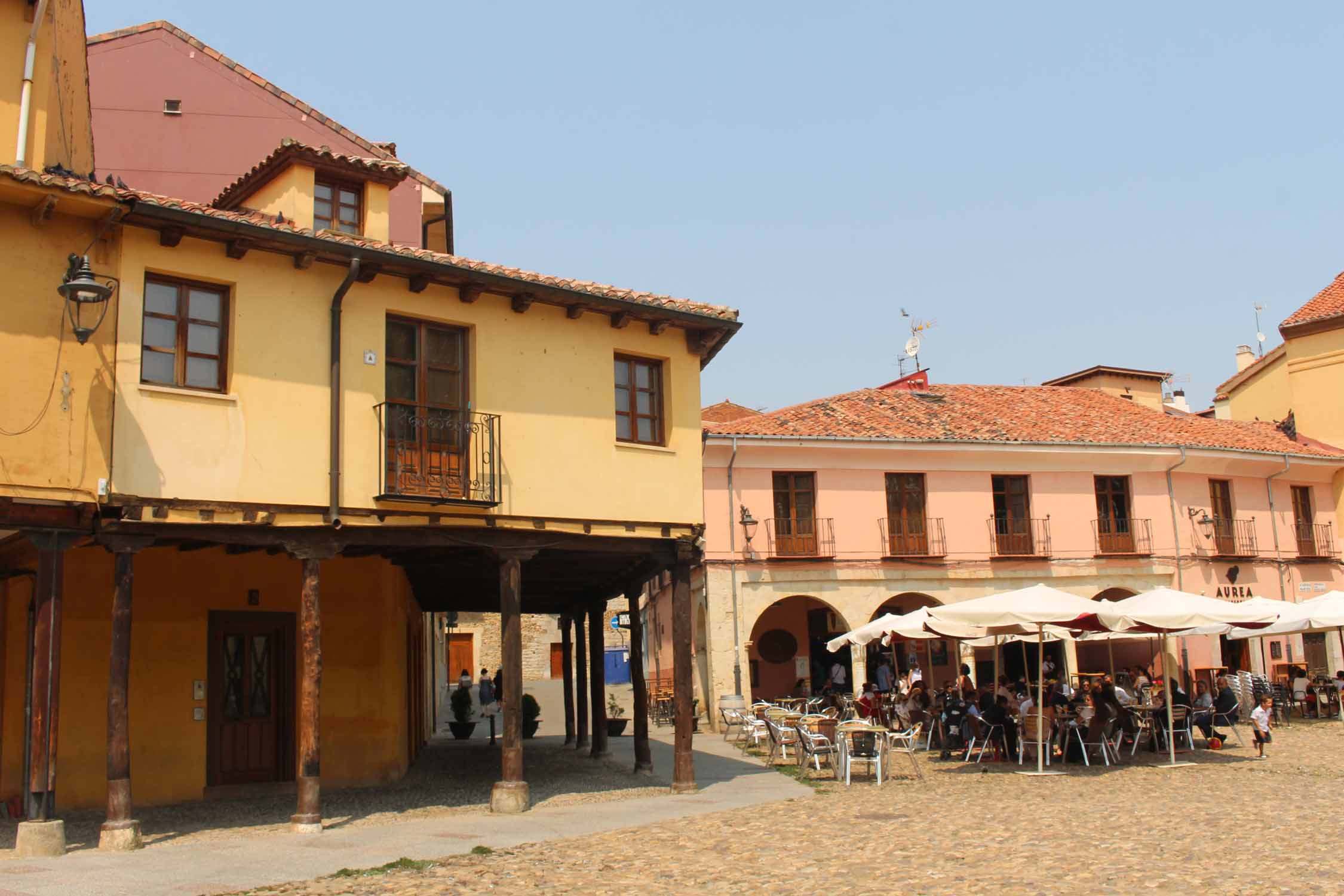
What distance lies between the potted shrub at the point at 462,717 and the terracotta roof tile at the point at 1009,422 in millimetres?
8422

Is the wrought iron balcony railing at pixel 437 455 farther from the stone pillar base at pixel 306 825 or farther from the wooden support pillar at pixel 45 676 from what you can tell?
the stone pillar base at pixel 306 825

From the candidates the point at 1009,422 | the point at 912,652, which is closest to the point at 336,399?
the point at 912,652

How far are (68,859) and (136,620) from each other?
430cm

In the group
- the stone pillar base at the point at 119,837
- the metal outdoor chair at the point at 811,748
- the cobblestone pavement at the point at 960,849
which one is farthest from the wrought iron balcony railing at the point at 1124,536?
the stone pillar base at the point at 119,837

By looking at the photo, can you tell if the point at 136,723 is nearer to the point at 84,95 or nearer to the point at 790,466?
the point at 84,95

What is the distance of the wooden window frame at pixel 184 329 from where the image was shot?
1187 cm

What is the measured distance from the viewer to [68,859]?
10219 mm

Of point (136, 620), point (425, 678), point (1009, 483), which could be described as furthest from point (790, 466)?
point (136, 620)

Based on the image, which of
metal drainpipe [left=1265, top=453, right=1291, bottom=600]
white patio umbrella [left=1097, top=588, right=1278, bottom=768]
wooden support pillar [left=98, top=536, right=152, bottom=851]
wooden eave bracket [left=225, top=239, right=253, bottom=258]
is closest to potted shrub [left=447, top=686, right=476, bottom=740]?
white patio umbrella [left=1097, top=588, right=1278, bottom=768]

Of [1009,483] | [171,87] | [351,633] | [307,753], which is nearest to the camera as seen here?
[307,753]

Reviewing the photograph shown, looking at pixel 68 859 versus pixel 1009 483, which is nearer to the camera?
pixel 68 859

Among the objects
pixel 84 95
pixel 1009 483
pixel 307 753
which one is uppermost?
pixel 84 95

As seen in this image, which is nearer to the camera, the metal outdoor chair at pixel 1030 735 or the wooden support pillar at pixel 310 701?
the wooden support pillar at pixel 310 701

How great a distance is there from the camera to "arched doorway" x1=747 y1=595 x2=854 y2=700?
28.2 m
